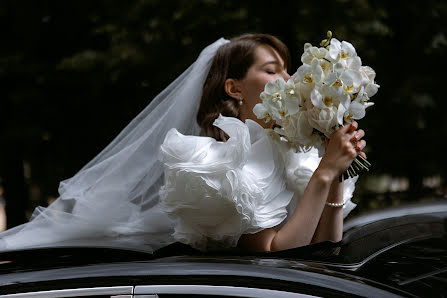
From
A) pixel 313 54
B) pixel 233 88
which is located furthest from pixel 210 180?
pixel 233 88

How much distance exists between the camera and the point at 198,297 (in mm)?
1760

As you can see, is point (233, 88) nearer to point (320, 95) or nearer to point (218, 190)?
point (320, 95)

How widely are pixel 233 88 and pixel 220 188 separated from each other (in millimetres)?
799

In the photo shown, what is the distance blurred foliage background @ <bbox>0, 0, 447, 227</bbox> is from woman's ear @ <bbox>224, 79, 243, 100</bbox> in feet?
9.24

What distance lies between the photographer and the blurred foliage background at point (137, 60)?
589 cm

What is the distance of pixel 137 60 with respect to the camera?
5.96m

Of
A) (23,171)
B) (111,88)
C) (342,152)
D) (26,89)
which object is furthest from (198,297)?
(23,171)

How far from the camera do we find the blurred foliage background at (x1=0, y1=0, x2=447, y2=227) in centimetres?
589

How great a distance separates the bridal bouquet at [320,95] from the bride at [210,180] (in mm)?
95

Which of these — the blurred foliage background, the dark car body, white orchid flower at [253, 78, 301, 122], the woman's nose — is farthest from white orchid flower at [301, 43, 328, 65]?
the blurred foliage background

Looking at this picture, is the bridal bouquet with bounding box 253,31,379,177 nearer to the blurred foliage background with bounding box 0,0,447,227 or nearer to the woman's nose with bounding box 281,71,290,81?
the woman's nose with bounding box 281,71,290,81

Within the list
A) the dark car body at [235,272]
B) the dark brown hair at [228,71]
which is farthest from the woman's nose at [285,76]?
the dark car body at [235,272]

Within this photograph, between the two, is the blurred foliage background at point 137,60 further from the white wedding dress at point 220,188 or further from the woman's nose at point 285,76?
the white wedding dress at point 220,188

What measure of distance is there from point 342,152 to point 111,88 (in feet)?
14.1
